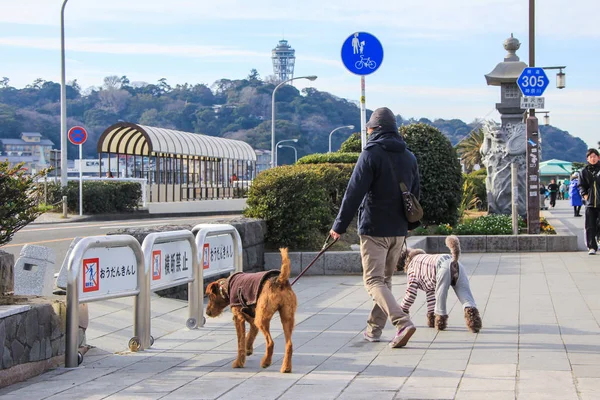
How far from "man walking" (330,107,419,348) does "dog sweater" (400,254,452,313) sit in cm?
64

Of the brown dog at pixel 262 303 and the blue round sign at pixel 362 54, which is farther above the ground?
the blue round sign at pixel 362 54

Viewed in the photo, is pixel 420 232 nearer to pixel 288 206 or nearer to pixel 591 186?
pixel 591 186

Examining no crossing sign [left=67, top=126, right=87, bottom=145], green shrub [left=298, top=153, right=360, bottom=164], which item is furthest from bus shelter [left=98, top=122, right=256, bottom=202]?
green shrub [left=298, top=153, right=360, bottom=164]

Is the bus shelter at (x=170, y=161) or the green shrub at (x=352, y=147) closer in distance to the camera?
the green shrub at (x=352, y=147)

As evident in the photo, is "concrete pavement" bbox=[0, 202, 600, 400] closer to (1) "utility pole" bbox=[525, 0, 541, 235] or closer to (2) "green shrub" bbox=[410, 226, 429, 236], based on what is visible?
(2) "green shrub" bbox=[410, 226, 429, 236]

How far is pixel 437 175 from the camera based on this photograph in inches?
Answer: 733

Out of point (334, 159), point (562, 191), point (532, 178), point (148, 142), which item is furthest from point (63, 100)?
point (562, 191)

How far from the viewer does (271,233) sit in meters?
13.3

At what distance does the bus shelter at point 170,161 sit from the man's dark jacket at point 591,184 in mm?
23397

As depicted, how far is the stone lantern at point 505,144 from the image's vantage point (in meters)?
22.1

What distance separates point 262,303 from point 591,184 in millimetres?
9622

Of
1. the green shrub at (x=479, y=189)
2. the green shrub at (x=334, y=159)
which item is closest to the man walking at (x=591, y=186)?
the green shrub at (x=334, y=159)

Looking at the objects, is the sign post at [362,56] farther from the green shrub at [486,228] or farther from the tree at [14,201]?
the green shrub at [486,228]

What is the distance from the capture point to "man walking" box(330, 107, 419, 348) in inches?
289
